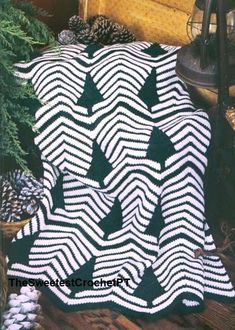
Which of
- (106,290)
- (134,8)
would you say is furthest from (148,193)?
→ (134,8)

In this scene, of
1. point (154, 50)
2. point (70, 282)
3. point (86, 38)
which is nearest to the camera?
point (70, 282)

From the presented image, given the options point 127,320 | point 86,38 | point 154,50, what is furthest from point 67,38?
point 127,320

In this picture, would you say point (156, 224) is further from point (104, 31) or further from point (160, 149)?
point (104, 31)

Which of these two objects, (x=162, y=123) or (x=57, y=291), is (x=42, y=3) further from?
(x=57, y=291)

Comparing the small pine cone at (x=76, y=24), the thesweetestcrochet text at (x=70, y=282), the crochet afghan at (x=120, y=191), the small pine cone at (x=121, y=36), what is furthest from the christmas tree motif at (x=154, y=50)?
the thesweetestcrochet text at (x=70, y=282)

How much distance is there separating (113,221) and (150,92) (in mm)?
362

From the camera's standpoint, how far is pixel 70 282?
4.24ft

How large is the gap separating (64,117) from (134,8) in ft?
1.77

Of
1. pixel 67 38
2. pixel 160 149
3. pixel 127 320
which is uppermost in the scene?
pixel 67 38

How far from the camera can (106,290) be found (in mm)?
1270

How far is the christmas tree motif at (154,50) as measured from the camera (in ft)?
5.10

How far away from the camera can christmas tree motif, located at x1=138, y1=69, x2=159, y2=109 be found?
1.47 m

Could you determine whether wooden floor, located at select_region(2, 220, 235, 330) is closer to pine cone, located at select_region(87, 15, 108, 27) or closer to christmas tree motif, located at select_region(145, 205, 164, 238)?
christmas tree motif, located at select_region(145, 205, 164, 238)

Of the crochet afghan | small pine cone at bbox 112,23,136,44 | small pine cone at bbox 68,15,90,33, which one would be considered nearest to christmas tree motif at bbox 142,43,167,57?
the crochet afghan
